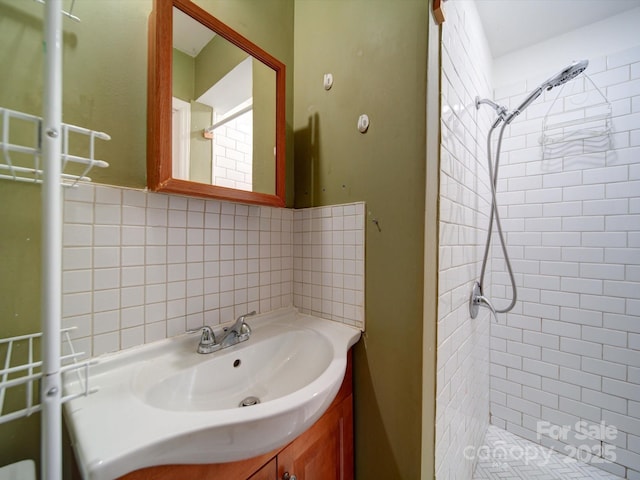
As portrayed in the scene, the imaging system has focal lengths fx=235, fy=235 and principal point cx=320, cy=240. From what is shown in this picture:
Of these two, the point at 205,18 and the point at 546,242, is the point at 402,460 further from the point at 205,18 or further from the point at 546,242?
the point at 205,18

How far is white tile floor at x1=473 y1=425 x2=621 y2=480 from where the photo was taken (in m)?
1.26

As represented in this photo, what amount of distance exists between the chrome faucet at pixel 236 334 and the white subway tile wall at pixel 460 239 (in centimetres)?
69

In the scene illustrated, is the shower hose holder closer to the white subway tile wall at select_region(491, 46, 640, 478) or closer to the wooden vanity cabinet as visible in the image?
the white subway tile wall at select_region(491, 46, 640, 478)

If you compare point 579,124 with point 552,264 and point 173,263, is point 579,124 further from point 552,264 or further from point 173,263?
point 173,263

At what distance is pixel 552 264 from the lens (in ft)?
4.65

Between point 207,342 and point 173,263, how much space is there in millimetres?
281

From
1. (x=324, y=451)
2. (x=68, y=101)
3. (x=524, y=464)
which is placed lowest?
(x=524, y=464)

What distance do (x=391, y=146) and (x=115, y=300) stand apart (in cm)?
97

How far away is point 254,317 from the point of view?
984 mm

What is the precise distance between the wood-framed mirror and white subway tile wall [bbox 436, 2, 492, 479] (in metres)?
0.66

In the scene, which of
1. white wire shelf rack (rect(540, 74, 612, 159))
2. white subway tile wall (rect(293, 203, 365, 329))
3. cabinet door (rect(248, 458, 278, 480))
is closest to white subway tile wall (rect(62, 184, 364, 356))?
white subway tile wall (rect(293, 203, 365, 329))

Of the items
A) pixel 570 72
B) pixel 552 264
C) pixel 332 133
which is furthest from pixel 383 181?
pixel 552 264

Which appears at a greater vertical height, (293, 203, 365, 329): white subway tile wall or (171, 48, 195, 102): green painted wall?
(171, 48, 195, 102): green painted wall

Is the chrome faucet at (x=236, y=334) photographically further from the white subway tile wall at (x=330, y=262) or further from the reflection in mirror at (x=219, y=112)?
the reflection in mirror at (x=219, y=112)
